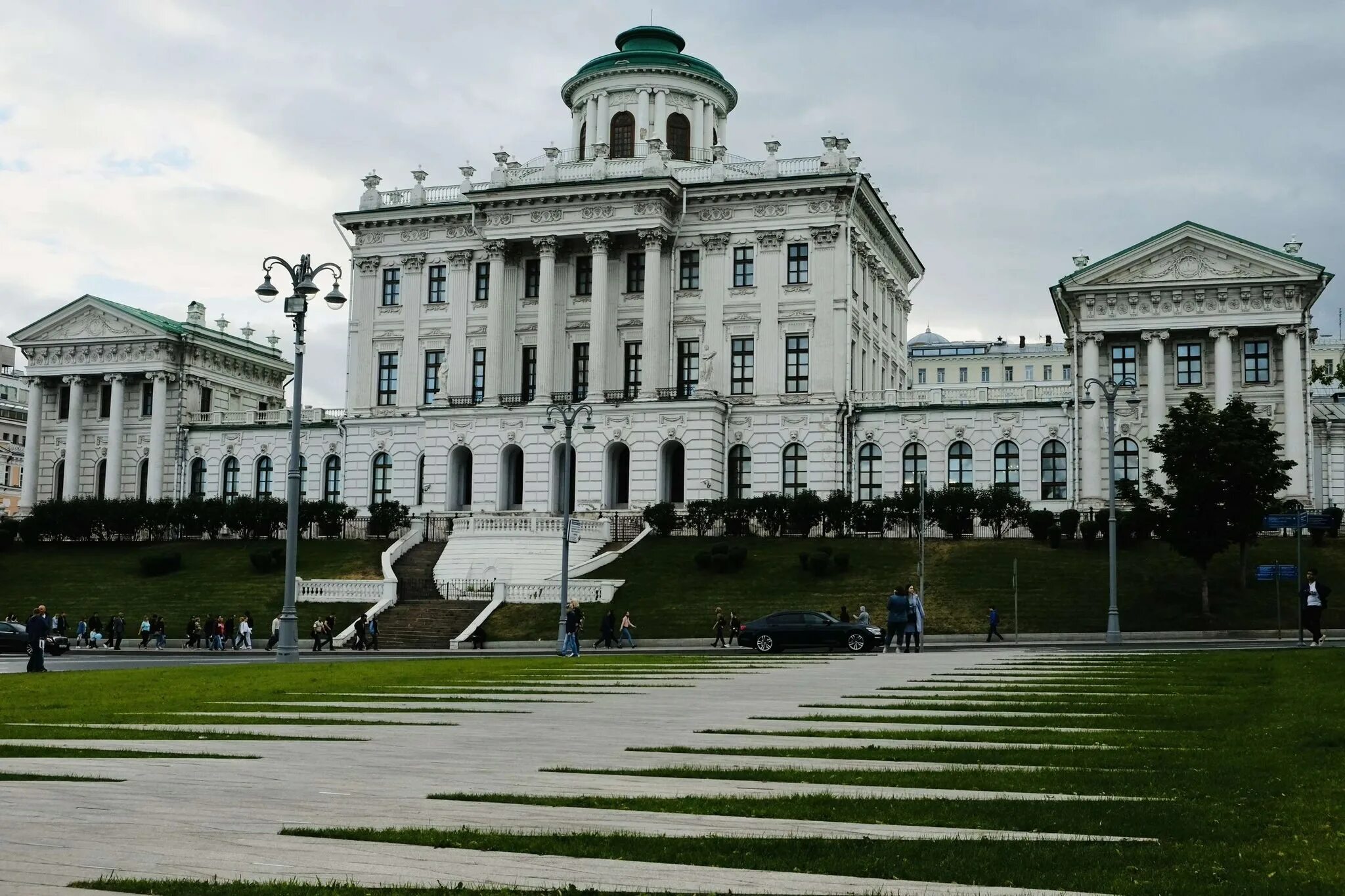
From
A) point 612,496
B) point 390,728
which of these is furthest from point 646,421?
point 390,728

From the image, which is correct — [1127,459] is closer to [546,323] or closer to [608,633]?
[546,323]

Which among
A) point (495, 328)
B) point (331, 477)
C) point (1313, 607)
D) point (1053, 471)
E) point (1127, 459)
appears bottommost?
point (1313, 607)

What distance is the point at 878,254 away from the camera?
85.1 m

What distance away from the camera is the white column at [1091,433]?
7219 cm

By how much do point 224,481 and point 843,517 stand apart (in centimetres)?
4113

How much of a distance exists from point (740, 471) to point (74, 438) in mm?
43731

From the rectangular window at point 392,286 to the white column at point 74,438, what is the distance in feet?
72.5

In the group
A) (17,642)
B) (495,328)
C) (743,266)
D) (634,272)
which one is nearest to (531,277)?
(495,328)

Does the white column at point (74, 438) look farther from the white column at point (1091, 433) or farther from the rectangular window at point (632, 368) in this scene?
the white column at point (1091, 433)

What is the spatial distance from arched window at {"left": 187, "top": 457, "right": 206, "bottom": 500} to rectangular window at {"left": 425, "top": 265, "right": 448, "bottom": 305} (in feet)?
61.0

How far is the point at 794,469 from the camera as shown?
76.5 metres

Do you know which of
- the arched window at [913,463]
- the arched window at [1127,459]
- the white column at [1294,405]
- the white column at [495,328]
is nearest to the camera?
the white column at [1294,405]

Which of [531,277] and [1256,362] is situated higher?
[531,277]

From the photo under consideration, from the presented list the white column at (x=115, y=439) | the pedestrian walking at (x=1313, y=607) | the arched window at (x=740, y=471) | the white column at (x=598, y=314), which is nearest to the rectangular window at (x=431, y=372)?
the white column at (x=598, y=314)
